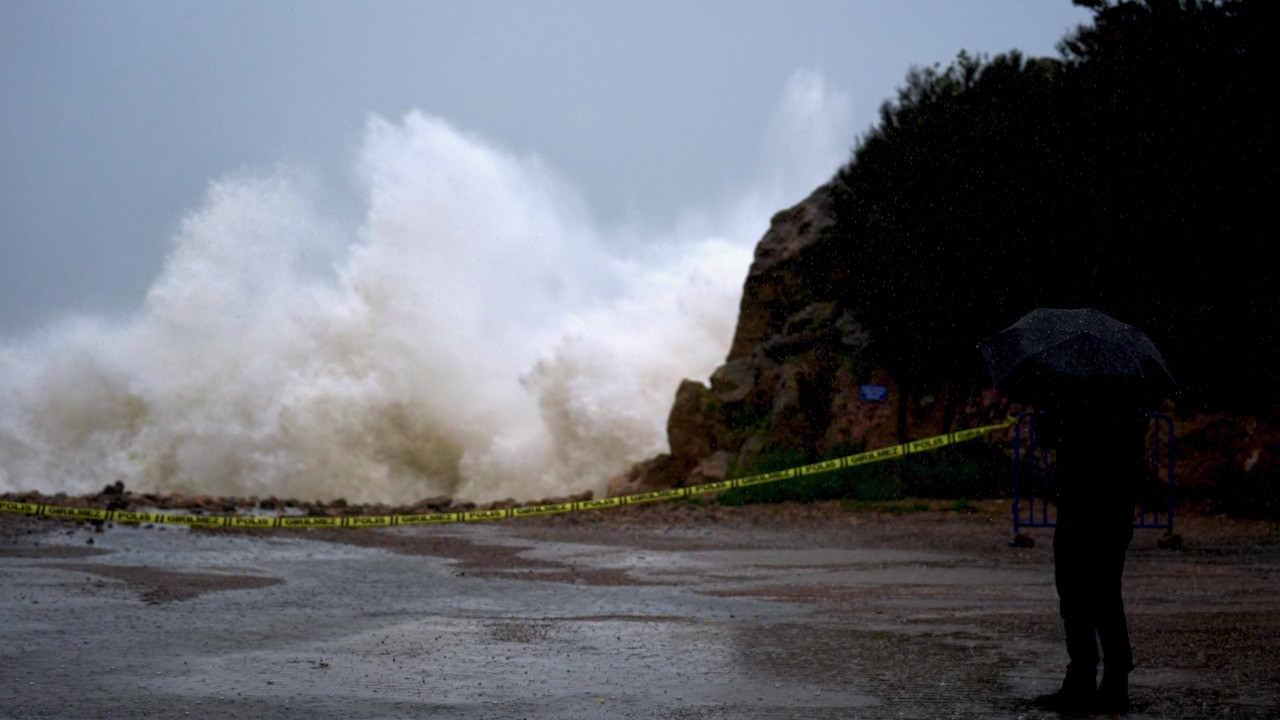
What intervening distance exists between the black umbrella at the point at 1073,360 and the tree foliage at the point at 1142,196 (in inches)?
525

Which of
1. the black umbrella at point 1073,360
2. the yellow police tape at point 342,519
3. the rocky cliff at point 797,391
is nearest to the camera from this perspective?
the black umbrella at point 1073,360

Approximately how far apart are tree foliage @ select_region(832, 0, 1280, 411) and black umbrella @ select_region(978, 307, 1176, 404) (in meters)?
13.3

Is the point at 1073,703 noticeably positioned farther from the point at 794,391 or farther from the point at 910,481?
the point at 794,391

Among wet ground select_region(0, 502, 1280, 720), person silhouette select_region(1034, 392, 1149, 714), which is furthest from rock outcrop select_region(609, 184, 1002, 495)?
person silhouette select_region(1034, 392, 1149, 714)

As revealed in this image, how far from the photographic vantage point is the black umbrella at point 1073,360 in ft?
19.8

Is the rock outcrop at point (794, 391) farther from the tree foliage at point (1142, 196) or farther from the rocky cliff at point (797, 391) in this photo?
the tree foliage at point (1142, 196)

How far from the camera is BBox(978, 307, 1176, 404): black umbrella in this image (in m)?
6.03

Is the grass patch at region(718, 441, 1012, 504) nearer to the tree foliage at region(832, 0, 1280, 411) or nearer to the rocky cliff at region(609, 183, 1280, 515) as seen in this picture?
the rocky cliff at region(609, 183, 1280, 515)

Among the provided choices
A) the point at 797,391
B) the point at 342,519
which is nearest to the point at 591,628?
the point at 342,519

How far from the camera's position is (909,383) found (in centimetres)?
2553

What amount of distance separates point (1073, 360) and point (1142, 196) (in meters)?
14.0

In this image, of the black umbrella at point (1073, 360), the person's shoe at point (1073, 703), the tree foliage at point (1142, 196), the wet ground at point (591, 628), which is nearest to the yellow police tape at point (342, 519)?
the wet ground at point (591, 628)

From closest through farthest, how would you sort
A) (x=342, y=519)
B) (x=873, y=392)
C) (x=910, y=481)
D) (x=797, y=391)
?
(x=342, y=519) → (x=910, y=481) → (x=873, y=392) → (x=797, y=391)

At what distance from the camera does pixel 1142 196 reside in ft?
62.3
